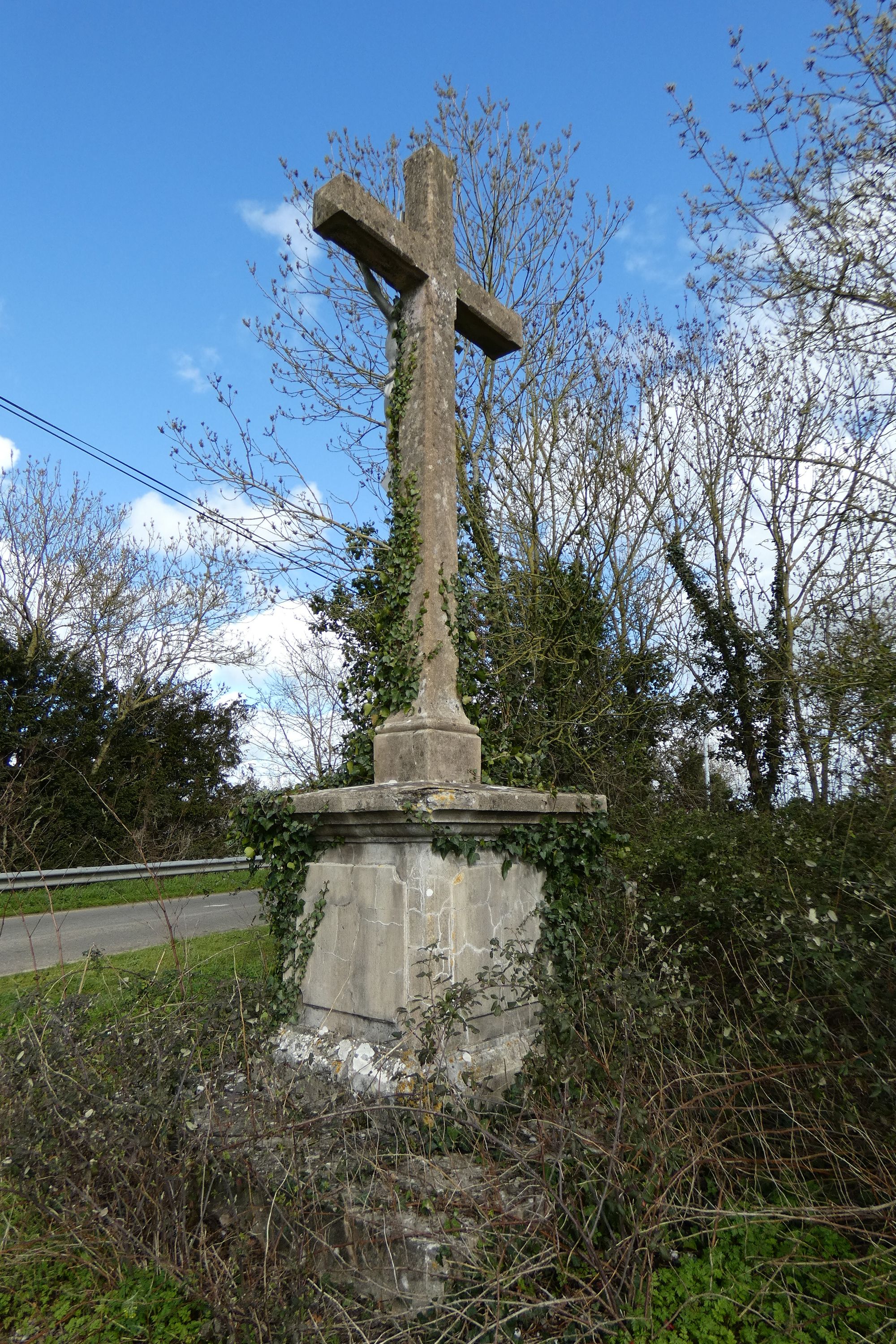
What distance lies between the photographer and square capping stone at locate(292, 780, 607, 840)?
3404mm

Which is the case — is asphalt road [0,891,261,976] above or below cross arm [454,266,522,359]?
below

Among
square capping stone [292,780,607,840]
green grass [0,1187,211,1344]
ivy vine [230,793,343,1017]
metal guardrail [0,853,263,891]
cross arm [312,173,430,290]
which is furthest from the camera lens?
metal guardrail [0,853,263,891]

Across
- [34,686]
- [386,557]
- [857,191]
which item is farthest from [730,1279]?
[34,686]

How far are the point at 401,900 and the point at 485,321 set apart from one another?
11.6ft

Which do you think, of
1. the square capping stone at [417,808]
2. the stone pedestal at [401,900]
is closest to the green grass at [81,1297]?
the stone pedestal at [401,900]

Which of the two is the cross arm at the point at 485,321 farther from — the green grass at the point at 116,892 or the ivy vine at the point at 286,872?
the green grass at the point at 116,892

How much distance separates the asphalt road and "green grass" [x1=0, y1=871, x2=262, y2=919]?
0.15 meters

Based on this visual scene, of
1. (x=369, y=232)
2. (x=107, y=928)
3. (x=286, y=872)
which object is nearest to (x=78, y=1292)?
(x=286, y=872)

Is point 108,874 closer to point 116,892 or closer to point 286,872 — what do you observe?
point 116,892

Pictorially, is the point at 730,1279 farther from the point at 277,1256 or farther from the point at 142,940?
the point at 142,940

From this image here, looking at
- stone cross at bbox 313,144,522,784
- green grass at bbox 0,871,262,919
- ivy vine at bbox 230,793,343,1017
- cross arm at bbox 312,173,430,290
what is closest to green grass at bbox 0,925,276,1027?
ivy vine at bbox 230,793,343,1017

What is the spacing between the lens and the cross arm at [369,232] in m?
4.03

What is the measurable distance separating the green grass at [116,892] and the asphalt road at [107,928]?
0.51ft

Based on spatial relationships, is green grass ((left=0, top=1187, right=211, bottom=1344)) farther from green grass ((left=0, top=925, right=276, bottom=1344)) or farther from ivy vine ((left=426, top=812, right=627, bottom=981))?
ivy vine ((left=426, top=812, right=627, bottom=981))
